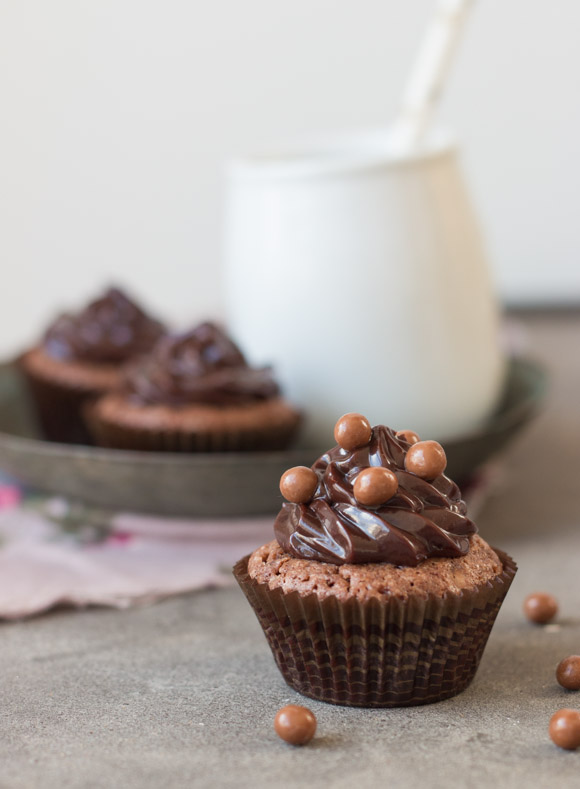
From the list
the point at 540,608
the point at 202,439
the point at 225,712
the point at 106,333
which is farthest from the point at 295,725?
the point at 106,333

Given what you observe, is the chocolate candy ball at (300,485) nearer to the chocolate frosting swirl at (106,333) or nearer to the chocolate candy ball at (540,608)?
the chocolate candy ball at (540,608)

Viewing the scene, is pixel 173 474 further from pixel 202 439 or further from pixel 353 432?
pixel 353 432

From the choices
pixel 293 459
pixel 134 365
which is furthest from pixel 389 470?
pixel 134 365

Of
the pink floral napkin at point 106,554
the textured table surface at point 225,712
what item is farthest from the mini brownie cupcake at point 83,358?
the textured table surface at point 225,712

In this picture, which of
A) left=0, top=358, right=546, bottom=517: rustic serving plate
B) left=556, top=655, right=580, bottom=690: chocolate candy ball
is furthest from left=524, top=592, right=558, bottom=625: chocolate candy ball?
left=0, top=358, right=546, bottom=517: rustic serving plate

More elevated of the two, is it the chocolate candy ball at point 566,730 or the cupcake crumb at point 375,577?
the cupcake crumb at point 375,577

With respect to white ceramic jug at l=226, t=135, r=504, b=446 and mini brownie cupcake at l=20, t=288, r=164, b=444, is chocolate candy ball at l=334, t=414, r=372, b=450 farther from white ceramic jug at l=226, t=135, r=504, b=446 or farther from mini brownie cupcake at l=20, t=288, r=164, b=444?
mini brownie cupcake at l=20, t=288, r=164, b=444
